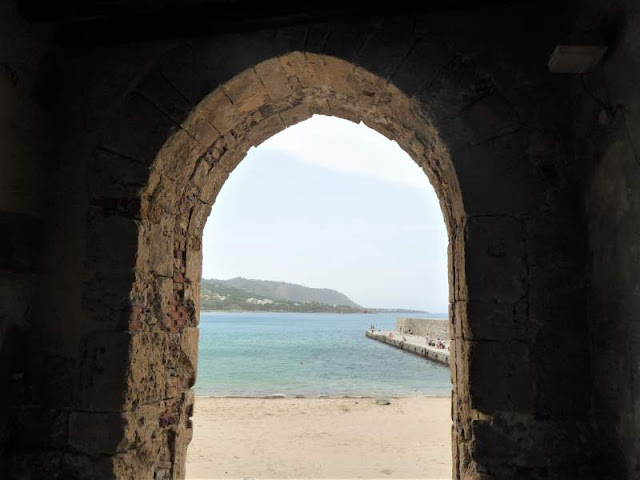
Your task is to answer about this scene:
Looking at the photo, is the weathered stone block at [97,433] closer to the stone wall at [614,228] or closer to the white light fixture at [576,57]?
the stone wall at [614,228]

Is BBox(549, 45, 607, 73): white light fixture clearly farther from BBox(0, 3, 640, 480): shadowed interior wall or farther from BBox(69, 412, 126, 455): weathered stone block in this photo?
BBox(69, 412, 126, 455): weathered stone block

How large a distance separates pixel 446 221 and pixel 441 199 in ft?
0.54

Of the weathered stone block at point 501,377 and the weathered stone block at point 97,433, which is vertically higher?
the weathered stone block at point 501,377

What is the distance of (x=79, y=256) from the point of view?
270cm

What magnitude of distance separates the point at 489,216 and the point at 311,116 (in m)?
1.80

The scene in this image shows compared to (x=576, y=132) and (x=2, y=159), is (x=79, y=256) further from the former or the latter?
(x=576, y=132)

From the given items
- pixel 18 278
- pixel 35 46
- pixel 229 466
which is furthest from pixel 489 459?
pixel 229 466

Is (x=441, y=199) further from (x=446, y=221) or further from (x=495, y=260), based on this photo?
(x=495, y=260)

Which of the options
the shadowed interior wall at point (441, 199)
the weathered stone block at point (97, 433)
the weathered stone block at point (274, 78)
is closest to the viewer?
the shadowed interior wall at point (441, 199)

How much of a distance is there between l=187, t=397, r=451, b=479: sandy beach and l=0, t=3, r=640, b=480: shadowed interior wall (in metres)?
→ 5.00

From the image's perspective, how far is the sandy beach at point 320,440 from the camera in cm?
768

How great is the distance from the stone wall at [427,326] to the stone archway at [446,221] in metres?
28.6

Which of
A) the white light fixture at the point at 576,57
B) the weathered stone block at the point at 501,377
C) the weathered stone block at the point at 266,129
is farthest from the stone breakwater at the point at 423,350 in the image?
the white light fixture at the point at 576,57

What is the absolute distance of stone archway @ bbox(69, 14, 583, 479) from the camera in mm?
2254
